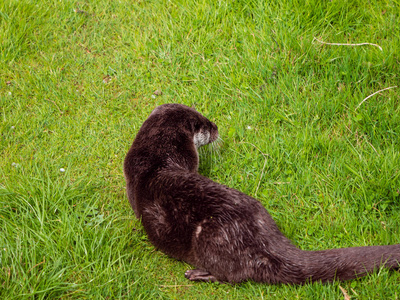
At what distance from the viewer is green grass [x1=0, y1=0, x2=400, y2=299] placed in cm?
295

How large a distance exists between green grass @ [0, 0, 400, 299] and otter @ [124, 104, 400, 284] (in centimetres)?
→ 12

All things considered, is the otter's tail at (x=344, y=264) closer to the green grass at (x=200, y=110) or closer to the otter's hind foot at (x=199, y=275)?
the green grass at (x=200, y=110)

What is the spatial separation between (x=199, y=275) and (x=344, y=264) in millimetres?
1001

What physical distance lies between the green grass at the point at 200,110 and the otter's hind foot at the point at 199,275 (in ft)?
0.19

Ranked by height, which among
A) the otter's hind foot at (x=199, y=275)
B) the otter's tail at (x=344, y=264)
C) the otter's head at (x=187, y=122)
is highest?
the otter's head at (x=187, y=122)

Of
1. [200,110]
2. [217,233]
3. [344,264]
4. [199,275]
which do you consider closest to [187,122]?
[200,110]

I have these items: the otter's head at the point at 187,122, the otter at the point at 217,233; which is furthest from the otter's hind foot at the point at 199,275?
the otter's head at the point at 187,122

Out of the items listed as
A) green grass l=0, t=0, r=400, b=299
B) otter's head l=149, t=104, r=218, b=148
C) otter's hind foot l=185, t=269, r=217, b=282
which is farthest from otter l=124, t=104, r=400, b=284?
otter's head l=149, t=104, r=218, b=148

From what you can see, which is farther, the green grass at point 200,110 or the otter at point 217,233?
the green grass at point 200,110

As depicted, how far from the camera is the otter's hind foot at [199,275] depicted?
3023mm

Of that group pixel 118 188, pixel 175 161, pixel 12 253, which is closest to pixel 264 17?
pixel 175 161

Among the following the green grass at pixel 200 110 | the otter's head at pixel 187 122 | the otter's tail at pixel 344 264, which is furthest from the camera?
the otter's head at pixel 187 122

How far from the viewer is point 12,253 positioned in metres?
2.77

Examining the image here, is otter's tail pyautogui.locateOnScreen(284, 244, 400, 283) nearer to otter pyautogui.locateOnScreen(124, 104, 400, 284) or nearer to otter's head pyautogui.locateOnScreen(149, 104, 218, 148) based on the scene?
otter pyautogui.locateOnScreen(124, 104, 400, 284)
